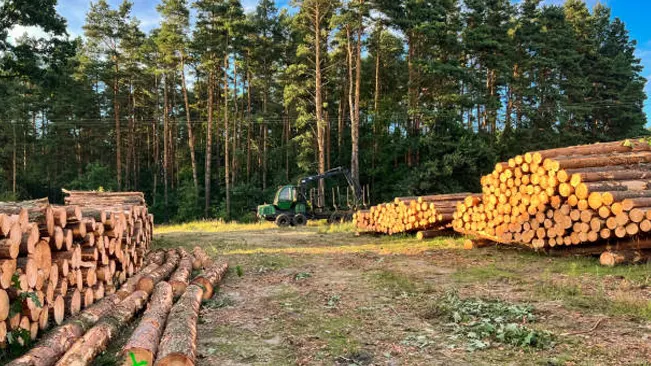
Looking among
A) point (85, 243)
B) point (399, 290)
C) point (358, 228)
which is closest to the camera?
point (85, 243)

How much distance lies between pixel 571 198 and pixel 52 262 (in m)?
8.01

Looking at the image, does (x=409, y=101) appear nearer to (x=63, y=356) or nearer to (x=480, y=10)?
(x=480, y=10)

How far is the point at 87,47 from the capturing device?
33312mm

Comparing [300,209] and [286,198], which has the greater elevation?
[286,198]

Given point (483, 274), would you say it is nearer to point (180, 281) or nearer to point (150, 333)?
point (180, 281)

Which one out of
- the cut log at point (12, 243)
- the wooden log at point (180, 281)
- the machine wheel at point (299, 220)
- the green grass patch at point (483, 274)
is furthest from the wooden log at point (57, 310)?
the machine wheel at point (299, 220)

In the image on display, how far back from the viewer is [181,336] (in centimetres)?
377

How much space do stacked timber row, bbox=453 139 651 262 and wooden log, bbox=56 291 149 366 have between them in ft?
23.4

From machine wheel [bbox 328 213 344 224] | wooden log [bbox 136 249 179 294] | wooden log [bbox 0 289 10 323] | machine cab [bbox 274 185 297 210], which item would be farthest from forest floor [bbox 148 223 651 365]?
machine cab [bbox 274 185 297 210]

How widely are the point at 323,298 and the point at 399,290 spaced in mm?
1184

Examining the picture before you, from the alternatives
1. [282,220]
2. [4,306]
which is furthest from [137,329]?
[282,220]

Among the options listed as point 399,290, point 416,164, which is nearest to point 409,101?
point 416,164

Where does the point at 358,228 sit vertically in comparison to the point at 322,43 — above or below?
below

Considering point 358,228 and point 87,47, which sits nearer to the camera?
point 358,228
